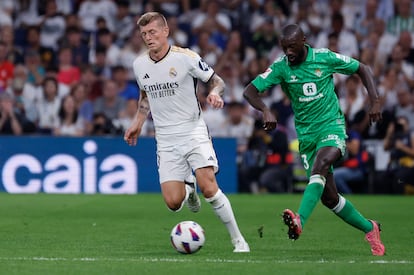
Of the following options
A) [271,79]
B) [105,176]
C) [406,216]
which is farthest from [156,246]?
[105,176]

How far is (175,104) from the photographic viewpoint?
34.7 ft

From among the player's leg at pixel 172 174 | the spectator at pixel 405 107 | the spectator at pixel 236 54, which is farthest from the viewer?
the spectator at pixel 236 54

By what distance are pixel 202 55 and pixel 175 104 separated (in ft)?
39.8

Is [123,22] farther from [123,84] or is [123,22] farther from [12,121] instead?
[12,121]

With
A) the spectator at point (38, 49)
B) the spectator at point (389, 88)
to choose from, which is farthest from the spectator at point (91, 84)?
the spectator at point (389, 88)

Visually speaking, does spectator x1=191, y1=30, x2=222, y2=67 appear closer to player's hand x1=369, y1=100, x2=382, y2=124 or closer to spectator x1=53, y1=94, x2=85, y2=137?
spectator x1=53, y1=94, x2=85, y2=137

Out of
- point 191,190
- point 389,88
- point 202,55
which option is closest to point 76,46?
point 202,55

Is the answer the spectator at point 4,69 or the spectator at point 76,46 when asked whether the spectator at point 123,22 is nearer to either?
the spectator at point 76,46

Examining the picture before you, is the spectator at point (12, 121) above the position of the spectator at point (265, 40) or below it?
below

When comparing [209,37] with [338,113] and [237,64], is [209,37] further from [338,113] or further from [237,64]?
[338,113]

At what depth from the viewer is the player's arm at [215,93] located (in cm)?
988

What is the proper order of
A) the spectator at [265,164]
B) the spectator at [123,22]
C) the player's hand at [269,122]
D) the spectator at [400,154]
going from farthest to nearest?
the spectator at [123,22] < the spectator at [265,164] < the spectator at [400,154] < the player's hand at [269,122]

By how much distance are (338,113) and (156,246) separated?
2.38 m

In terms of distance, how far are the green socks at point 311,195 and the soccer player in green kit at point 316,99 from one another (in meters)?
0.28
